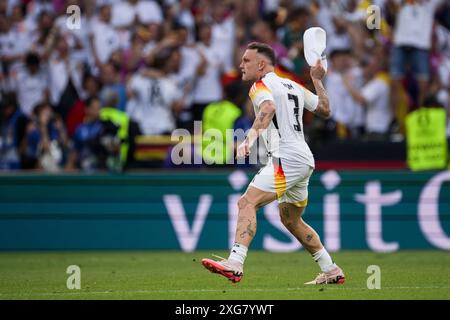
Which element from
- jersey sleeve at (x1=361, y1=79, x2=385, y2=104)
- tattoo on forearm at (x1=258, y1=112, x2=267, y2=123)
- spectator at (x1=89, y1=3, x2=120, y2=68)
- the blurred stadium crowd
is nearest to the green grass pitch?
tattoo on forearm at (x1=258, y1=112, x2=267, y2=123)

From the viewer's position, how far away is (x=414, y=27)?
17656 millimetres

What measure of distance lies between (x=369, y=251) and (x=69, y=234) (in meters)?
4.79

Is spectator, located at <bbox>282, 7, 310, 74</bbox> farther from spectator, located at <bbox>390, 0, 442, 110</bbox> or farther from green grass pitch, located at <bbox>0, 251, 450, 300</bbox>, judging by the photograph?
green grass pitch, located at <bbox>0, 251, 450, 300</bbox>

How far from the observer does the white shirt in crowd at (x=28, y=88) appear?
1875 cm

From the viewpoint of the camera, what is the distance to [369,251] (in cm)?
1606

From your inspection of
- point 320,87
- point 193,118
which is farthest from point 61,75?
point 320,87

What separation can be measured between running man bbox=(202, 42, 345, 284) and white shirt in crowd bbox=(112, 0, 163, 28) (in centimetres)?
935

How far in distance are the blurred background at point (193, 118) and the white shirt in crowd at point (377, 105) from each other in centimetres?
2

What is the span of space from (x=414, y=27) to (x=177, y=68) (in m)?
4.22

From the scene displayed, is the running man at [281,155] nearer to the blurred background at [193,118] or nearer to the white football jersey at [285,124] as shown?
the white football jersey at [285,124]

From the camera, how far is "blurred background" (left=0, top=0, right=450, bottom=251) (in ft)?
54.1
